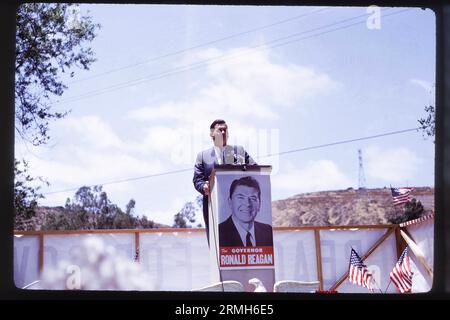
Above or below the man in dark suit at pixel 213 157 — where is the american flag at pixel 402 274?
below

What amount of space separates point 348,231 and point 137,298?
1277mm

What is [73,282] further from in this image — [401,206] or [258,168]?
[401,206]

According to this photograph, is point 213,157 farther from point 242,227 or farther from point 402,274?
point 402,274

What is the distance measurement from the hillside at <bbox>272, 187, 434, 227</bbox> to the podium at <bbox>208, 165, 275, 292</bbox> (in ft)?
0.32

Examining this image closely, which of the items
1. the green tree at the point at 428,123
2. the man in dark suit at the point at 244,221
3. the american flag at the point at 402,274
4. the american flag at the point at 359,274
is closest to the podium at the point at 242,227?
the man in dark suit at the point at 244,221

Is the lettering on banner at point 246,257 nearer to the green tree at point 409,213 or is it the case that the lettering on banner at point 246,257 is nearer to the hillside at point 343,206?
the hillside at point 343,206

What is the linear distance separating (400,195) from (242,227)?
92cm

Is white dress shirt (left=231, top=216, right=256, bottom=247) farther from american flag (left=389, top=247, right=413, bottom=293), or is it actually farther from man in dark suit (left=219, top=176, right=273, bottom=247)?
american flag (left=389, top=247, right=413, bottom=293)

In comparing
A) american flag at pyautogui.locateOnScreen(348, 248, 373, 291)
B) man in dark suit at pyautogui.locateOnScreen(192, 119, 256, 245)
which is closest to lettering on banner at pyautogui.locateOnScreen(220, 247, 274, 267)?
man in dark suit at pyautogui.locateOnScreen(192, 119, 256, 245)

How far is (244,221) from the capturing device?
198 inches

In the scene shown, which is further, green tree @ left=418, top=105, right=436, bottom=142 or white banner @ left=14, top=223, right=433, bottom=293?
green tree @ left=418, top=105, right=436, bottom=142

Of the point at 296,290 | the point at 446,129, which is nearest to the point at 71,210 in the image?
the point at 296,290

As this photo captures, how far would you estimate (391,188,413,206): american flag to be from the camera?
5.11 metres

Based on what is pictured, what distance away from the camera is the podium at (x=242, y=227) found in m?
5.02
